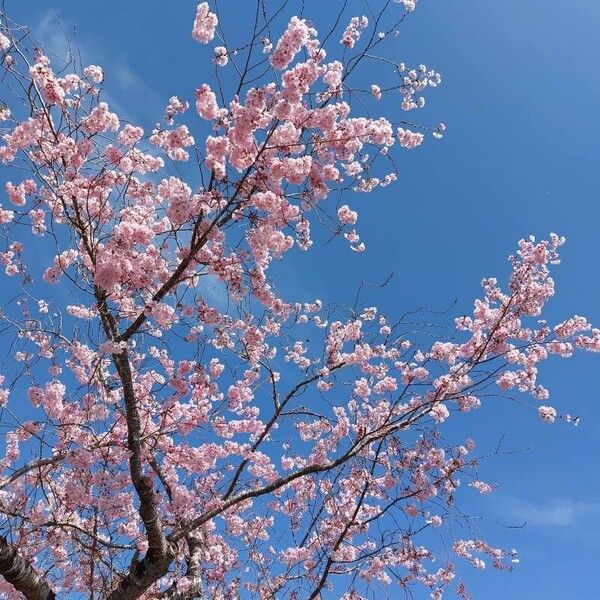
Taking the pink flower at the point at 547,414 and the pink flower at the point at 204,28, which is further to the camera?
Result: the pink flower at the point at 547,414

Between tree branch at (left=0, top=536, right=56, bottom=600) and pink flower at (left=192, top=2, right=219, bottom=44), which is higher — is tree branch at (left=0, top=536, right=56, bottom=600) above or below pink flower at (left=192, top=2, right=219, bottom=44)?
below


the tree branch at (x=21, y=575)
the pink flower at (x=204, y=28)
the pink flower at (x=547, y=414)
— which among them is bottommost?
the tree branch at (x=21, y=575)

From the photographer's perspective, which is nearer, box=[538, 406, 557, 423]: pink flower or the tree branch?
the tree branch

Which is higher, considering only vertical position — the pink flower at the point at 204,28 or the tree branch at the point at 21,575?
the pink flower at the point at 204,28

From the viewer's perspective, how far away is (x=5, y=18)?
4.49 m

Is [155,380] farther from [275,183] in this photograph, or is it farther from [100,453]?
[275,183]

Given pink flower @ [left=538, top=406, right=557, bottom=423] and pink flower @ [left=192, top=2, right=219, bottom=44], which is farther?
pink flower @ [left=538, top=406, right=557, bottom=423]

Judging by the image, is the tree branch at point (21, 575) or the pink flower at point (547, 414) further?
the pink flower at point (547, 414)

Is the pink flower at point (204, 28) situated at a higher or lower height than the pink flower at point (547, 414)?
lower

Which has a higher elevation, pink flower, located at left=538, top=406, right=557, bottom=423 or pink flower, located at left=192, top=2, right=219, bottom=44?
pink flower, located at left=538, top=406, right=557, bottom=423

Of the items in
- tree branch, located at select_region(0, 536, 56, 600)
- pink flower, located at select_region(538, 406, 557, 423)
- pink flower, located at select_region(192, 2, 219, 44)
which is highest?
pink flower, located at select_region(538, 406, 557, 423)

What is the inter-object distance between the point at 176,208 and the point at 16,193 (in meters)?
2.01

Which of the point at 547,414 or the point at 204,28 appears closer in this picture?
the point at 204,28

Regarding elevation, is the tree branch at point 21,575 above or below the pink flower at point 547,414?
below
